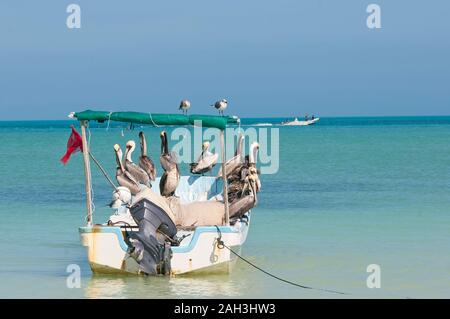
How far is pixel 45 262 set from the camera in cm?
1712

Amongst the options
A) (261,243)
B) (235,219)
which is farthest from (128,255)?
(261,243)

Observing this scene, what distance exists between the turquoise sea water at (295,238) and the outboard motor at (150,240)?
201 millimetres

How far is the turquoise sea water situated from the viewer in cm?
1510

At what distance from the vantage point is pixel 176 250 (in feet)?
50.0

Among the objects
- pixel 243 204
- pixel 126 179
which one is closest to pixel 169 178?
pixel 243 204

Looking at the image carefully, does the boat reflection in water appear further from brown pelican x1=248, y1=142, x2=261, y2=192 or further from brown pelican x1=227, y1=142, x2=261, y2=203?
brown pelican x1=248, y1=142, x2=261, y2=192

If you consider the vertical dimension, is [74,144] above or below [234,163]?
above

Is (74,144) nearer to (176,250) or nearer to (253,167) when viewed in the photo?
(176,250)

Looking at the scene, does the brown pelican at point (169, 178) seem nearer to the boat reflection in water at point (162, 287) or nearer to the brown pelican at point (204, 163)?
the boat reflection in water at point (162, 287)

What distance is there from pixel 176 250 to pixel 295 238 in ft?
16.3
